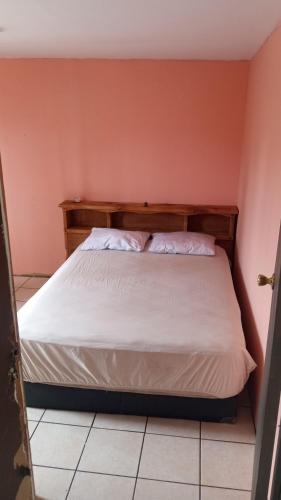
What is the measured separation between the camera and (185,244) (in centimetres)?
350

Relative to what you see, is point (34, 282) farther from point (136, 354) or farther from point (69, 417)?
point (136, 354)

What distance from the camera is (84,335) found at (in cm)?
217

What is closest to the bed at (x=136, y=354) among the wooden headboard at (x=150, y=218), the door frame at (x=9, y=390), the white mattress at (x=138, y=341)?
the white mattress at (x=138, y=341)

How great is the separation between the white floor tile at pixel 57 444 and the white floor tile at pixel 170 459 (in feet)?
1.16

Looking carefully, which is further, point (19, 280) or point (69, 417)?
point (19, 280)

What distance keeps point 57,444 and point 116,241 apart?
1863 mm

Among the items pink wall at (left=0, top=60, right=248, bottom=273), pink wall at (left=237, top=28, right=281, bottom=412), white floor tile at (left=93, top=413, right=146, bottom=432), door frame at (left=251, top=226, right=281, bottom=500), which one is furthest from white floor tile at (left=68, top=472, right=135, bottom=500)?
pink wall at (left=0, top=60, right=248, bottom=273)

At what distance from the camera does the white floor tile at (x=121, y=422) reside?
7.23 feet

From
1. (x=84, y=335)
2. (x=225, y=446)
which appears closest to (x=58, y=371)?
(x=84, y=335)

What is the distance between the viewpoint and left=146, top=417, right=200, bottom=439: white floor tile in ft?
7.09

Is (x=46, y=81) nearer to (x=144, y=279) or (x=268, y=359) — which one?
(x=144, y=279)

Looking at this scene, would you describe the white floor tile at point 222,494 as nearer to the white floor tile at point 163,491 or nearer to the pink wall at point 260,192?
the white floor tile at point 163,491

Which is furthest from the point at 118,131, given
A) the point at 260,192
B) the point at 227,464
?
the point at 227,464

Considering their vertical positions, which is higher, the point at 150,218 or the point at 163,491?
the point at 150,218
